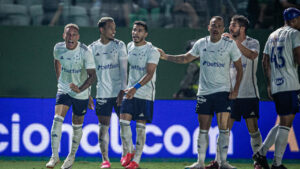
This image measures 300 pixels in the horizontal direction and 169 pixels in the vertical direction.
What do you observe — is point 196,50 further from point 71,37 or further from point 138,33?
point 71,37

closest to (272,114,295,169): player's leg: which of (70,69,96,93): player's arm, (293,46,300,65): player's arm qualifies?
(293,46,300,65): player's arm

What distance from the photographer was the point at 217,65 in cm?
806

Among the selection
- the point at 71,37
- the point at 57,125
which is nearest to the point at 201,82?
the point at 71,37

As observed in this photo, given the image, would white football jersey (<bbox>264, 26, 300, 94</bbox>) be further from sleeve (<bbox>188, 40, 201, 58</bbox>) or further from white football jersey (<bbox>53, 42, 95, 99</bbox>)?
white football jersey (<bbox>53, 42, 95, 99</bbox>)

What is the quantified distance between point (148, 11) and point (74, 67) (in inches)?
134

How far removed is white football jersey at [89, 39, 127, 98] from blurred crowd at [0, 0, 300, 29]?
8.52 feet

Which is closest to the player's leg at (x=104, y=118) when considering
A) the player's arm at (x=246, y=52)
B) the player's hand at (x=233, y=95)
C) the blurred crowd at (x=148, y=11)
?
the player's hand at (x=233, y=95)

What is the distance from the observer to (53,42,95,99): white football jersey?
8.23 meters

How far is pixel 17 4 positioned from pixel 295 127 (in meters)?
5.51

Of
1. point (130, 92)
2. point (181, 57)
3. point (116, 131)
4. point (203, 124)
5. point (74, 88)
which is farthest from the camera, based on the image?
point (116, 131)

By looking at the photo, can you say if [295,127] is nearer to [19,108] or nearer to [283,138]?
[283,138]

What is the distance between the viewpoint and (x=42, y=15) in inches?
441

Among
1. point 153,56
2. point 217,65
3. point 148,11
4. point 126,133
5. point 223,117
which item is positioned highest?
point 148,11

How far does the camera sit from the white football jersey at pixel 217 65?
8055mm
